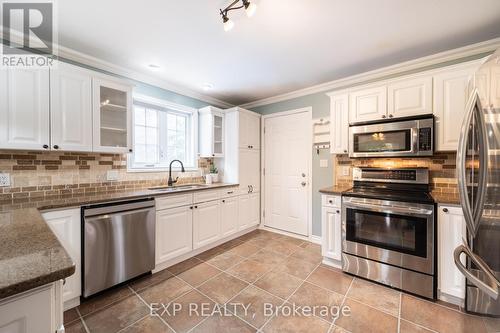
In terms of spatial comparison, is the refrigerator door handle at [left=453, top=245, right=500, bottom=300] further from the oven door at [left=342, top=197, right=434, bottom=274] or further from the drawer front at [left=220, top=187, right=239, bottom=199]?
the drawer front at [left=220, top=187, right=239, bottom=199]

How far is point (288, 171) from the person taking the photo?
3.69 meters

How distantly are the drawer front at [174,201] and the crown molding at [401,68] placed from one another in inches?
92.1

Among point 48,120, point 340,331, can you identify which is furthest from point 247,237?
point 48,120

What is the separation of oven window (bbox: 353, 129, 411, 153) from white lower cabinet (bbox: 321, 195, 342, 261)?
707 mm

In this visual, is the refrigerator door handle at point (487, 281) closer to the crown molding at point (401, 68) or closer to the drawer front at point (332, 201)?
the drawer front at point (332, 201)

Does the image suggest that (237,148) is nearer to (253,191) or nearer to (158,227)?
(253,191)

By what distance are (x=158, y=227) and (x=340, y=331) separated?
1995 mm

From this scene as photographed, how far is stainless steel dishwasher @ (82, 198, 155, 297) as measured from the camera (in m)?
1.88

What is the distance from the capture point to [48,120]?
193cm

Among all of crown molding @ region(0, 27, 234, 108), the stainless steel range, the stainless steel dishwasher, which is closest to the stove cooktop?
the stainless steel range

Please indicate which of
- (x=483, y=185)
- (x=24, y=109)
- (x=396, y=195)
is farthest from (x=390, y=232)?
(x=24, y=109)

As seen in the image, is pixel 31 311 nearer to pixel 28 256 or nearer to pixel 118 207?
pixel 28 256

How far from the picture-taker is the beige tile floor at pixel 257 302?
A: 1625 millimetres

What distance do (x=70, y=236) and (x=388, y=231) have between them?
296 centimetres
